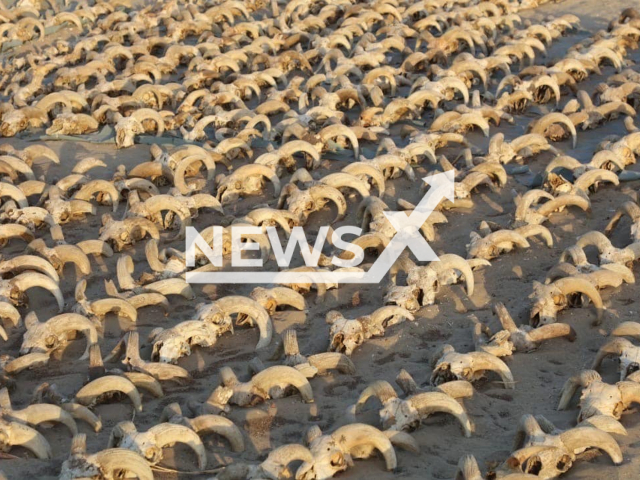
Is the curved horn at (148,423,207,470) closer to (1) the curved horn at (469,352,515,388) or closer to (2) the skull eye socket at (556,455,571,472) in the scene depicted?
(1) the curved horn at (469,352,515,388)

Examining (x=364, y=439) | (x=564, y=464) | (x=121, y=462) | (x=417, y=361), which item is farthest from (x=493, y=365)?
(x=121, y=462)

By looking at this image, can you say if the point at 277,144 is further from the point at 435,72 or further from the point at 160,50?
the point at 160,50

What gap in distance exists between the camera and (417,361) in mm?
8172

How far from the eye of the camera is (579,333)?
330 inches

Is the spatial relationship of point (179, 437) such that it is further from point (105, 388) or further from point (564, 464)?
point (564, 464)

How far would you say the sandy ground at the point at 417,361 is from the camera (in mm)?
6898

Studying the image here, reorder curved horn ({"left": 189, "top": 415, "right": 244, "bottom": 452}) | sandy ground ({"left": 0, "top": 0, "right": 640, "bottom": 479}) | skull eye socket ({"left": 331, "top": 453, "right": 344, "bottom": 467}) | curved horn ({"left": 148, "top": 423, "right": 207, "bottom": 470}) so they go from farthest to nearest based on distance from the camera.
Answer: curved horn ({"left": 189, "top": 415, "right": 244, "bottom": 452}) → sandy ground ({"left": 0, "top": 0, "right": 640, "bottom": 479}) → curved horn ({"left": 148, "top": 423, "right": 207, "bottom": 470}) → skull eye socket ({"left": 331, "top": 453, "right": 344, "bottom": 467})

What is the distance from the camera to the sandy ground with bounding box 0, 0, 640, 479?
6.90 metres

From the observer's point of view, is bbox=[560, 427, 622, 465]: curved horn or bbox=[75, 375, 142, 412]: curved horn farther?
bbox=[75, 375, 142, 412]: curved horn

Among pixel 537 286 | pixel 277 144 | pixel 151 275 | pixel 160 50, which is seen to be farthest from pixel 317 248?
pixel 160 50

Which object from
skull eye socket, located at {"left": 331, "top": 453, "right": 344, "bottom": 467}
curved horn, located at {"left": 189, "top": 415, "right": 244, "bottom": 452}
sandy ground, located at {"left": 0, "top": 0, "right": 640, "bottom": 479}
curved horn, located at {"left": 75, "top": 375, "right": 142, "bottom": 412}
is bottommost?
sandy ground, located at {"left": 0, "top": 0, "right": 640, "bottom": 479}

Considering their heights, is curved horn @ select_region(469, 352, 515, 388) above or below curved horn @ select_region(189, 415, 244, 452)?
below

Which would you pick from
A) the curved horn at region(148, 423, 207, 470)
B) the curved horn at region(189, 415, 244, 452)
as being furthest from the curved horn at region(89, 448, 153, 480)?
the curved horn at region(189, 415, 244, 452)

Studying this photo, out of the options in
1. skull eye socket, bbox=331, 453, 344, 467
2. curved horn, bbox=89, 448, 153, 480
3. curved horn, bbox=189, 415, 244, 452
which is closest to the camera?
curved horn, bbox=89, 448, 153, 480
